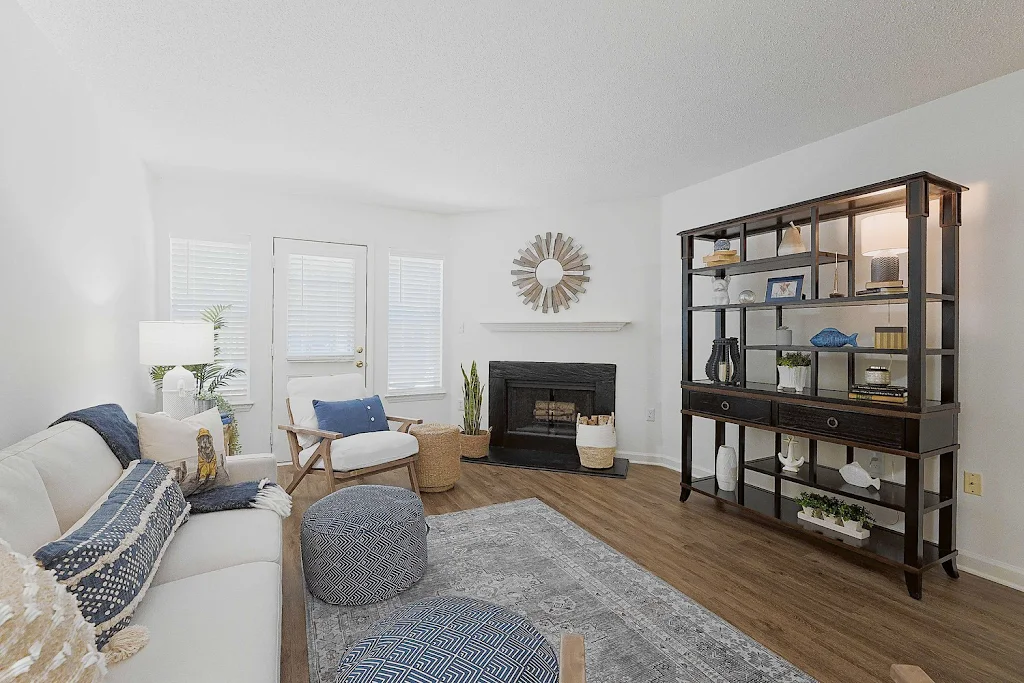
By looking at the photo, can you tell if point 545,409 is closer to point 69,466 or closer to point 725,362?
point 725,362

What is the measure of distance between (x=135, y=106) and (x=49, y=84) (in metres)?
0.72

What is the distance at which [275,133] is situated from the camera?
10.7ft

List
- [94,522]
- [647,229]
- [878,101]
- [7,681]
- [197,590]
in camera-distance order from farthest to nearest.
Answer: [647,229]
[878,101]
[197,590]
[94,522]
[7,681]

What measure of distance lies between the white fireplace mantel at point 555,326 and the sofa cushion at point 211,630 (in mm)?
3615

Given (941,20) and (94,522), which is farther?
(941,20)

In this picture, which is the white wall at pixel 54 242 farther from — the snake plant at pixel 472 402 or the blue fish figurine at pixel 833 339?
the blue fish figurine at pixel 833 339

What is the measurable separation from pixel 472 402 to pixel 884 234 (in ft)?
11.7

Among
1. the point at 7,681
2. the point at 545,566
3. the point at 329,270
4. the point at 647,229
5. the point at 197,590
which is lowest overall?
the point at 545,566

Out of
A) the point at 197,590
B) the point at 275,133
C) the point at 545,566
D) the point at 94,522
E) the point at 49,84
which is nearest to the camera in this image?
the point at 94,522

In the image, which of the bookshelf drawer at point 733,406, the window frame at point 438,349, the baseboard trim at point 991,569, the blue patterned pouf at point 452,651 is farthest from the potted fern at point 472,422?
the baseboard trim at point 991,569

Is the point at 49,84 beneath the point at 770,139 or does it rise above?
beneath

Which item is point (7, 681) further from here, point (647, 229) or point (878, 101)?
point (647, 229)

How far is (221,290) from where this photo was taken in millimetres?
4438

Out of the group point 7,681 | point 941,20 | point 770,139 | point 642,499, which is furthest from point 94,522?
point 770,139
